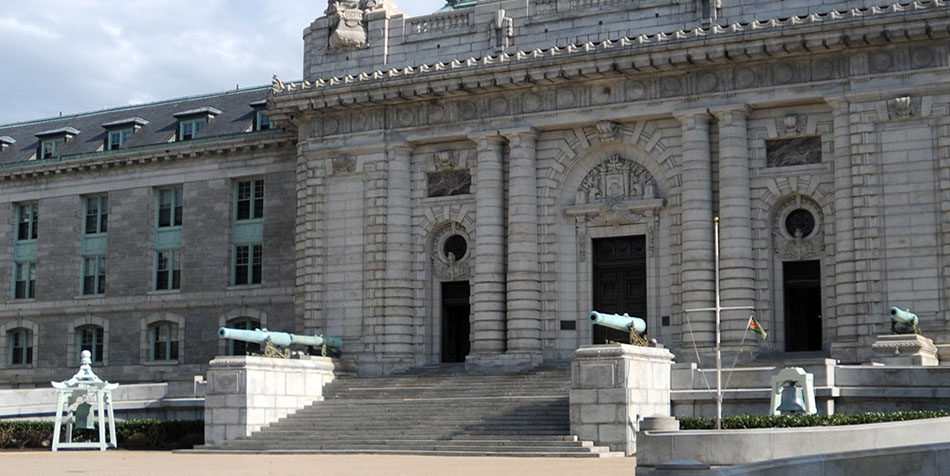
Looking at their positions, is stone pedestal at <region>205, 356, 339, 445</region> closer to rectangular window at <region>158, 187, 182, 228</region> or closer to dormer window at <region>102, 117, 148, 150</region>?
rectangular window at <region>158, 187, 182, 228</region>

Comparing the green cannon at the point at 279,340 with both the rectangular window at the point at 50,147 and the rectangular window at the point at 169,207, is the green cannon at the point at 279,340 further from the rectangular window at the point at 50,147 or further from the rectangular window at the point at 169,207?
the rectangular window at the point at 50,147

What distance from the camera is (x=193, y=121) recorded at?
6091 cm

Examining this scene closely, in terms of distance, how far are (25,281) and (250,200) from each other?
1348cm

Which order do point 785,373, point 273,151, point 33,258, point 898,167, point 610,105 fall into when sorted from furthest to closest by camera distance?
point 33,258, point 273,151, point 610,105, point 898,167, point 785,373

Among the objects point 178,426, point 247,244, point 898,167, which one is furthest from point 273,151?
point 898,167

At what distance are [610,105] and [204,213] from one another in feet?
68.1

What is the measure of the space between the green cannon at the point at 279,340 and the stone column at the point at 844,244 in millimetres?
18310

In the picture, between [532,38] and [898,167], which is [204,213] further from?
[898,167]

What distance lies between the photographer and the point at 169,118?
62.9m

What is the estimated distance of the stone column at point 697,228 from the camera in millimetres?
43750

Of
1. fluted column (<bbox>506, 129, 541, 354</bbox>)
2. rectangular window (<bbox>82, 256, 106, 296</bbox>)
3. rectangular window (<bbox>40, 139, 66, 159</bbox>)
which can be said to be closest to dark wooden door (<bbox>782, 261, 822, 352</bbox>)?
fluted column (<bbox>506, 129, 541, 354</bbox>)

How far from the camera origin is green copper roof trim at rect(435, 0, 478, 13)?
52125 mm

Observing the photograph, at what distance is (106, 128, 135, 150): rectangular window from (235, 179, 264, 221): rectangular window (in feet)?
27.2

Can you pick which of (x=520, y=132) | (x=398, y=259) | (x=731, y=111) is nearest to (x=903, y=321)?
(x=731, y=111)
